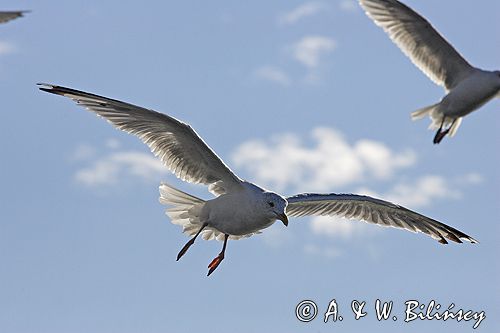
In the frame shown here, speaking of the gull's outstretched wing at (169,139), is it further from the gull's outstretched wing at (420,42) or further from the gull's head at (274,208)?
the gull's outstretched wing at (420,42)

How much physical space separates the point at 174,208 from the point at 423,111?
13.1 ft

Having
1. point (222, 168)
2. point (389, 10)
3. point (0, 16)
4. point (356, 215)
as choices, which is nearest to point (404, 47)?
point (389, 10)

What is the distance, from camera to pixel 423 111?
10.9 m

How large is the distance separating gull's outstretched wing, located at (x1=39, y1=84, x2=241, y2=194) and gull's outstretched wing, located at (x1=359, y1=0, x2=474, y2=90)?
3825mm

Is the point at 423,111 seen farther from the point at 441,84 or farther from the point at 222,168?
the point at 222,168

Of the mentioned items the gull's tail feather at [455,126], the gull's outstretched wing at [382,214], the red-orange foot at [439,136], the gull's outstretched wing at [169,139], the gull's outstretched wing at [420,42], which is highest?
→ the gull's outstretched wing at [420,42]

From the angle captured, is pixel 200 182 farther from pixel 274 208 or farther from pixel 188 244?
pixel 274 208

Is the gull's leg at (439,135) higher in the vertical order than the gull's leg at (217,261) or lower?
higher

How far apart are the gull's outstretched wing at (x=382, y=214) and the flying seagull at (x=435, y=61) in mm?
1887

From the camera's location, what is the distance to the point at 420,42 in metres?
10.8

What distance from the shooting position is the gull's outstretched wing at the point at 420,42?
34.8 ft

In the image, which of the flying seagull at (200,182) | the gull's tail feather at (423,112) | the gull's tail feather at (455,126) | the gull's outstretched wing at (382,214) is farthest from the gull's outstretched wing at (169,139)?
the gull's tail feather at (455,126)

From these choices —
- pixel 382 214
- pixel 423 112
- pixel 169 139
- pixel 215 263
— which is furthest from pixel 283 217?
pixel 423 112

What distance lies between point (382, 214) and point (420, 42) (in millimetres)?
2687
